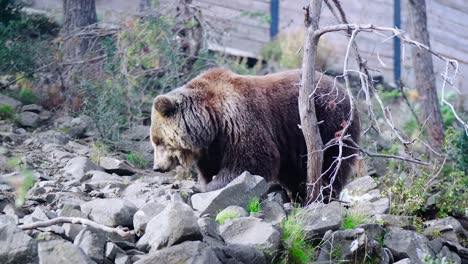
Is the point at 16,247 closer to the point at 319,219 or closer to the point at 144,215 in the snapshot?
the point at 144,215

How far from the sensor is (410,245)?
7562 millimetres

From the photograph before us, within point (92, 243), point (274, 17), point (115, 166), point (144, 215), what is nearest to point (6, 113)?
point (115, 166)

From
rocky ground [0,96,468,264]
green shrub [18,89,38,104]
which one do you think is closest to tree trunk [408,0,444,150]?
rocky ground [0,96,468,264]

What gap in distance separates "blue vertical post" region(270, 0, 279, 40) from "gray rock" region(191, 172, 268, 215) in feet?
36.3

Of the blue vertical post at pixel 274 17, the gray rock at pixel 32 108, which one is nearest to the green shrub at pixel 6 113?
the gray rock at pixel 32 108

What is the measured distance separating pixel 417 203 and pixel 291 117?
1.78 meters

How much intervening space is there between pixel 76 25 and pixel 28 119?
7.42 ft

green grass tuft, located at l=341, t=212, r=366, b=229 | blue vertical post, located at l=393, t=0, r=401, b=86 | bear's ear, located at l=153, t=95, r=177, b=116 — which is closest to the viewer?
green grass tuft, located at l=341, t=212, r=366, b=229

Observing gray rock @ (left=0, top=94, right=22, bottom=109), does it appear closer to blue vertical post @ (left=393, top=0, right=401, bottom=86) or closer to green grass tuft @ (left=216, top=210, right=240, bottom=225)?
green grass tuft @ (left=216, top=210, right=240, bottom=225)

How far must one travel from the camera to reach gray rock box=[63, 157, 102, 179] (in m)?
9.14

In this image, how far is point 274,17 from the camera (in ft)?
59.6

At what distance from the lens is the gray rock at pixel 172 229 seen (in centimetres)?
593

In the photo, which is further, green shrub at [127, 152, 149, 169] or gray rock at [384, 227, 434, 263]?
green shrub at [127, 152, 149, 169]

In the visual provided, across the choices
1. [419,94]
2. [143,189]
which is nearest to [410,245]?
[143,189]
